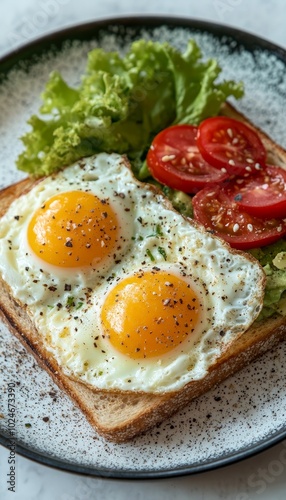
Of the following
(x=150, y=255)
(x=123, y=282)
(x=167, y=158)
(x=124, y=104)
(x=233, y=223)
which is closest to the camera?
(x=123, y=282)

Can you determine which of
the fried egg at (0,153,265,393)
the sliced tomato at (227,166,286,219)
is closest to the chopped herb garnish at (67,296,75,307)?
the fried egg at (0,153,265,393)

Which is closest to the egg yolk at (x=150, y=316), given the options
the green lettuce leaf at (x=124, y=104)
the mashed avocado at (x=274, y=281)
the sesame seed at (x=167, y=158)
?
the mashed avocado at (x=274, y=281)

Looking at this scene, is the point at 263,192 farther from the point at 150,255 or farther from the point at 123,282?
the point at 123,282

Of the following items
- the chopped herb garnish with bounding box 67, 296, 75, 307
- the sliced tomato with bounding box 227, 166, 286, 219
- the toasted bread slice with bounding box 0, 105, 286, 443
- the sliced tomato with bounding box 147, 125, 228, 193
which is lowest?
the toasted bread slice with bounding box 0, 105, 286, 443

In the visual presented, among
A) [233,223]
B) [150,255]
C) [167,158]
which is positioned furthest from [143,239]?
[167,158]

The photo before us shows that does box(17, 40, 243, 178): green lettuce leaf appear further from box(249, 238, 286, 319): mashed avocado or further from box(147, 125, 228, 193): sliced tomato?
box(249, 238, 286, 319): mashed avocado

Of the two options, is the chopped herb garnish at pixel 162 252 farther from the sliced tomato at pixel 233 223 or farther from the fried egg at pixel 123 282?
the sliced tomato at pixel 233 223
